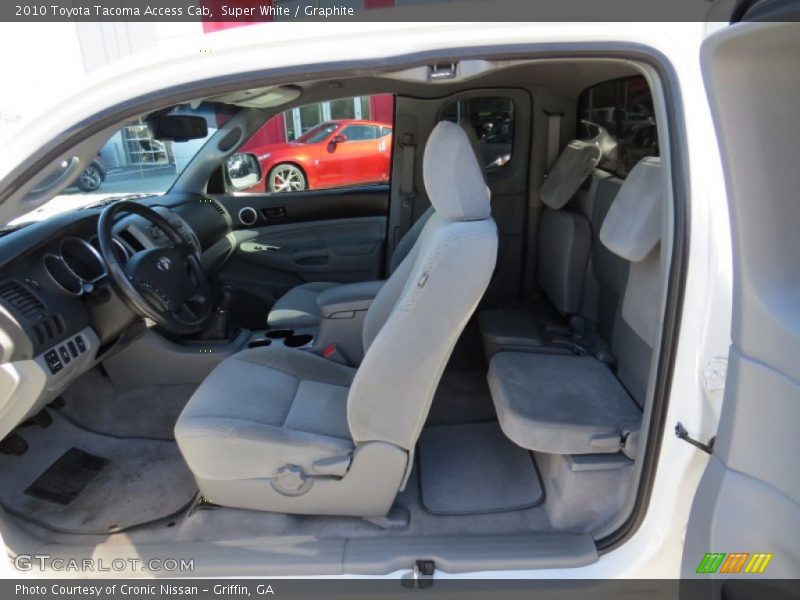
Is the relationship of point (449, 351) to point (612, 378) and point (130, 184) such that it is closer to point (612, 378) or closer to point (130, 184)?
point (612, 378)

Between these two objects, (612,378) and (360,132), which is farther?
(360,132)

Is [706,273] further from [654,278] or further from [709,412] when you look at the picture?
[654,278]

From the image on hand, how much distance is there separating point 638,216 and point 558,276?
945mm

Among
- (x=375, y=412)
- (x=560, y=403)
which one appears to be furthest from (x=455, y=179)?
(x=560, y=403)

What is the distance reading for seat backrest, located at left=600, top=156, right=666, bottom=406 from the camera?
1.40 metres

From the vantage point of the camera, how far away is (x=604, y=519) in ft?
4.49

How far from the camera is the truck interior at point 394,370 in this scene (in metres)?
1.26

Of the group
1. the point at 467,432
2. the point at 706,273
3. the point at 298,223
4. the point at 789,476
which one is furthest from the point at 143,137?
the point at 789,476

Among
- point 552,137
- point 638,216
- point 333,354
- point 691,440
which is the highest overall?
point 638,216

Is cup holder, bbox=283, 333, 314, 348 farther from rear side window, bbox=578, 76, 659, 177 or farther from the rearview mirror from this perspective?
rear side window, bbox=578, 76, 659, 177

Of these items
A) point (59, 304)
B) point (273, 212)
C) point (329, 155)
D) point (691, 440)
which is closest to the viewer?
point (691, 440)

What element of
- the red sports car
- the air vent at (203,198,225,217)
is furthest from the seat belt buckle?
the red sports car

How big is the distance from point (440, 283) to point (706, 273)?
0.52 meters

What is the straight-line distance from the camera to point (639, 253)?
140 centimetres
